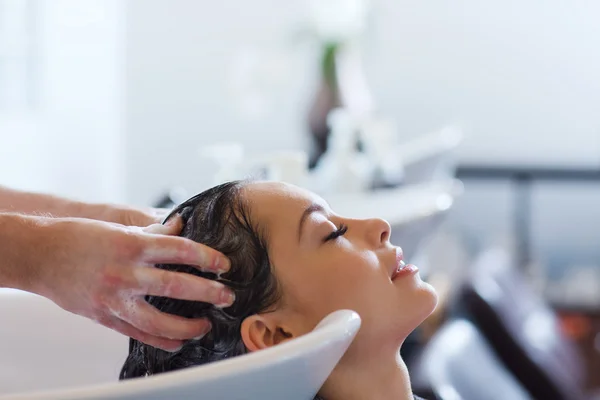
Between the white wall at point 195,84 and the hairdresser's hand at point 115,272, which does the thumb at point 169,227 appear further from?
the white wall at point 195,84

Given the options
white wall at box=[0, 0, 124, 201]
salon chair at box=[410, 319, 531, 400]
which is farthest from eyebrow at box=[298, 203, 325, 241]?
white wall at box=[0, 0, 124, 201]

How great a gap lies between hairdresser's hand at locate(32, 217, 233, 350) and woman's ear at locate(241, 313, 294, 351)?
0.37 feet

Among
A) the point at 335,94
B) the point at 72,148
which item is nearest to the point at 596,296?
the point at 335,94

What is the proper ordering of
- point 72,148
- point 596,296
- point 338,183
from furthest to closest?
point 596,296
point 72,148
point 338,183

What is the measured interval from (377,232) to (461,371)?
3.22ft

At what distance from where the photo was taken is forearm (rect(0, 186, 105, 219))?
126 centimetres

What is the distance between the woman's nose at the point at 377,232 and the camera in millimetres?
1104

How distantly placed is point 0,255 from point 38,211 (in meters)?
0.38

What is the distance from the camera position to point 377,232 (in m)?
1.11

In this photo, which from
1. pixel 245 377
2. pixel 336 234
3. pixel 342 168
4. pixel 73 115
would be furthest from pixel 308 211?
pixel 73 115

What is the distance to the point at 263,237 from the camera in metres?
1.06

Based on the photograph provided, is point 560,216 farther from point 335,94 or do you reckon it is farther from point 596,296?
point 335,94

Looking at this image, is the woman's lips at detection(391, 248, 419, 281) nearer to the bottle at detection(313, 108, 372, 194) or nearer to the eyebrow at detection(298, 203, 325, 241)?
the eyebrow at detection(298, 203, 325, 241)

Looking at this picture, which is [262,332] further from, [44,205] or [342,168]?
[342,168]
